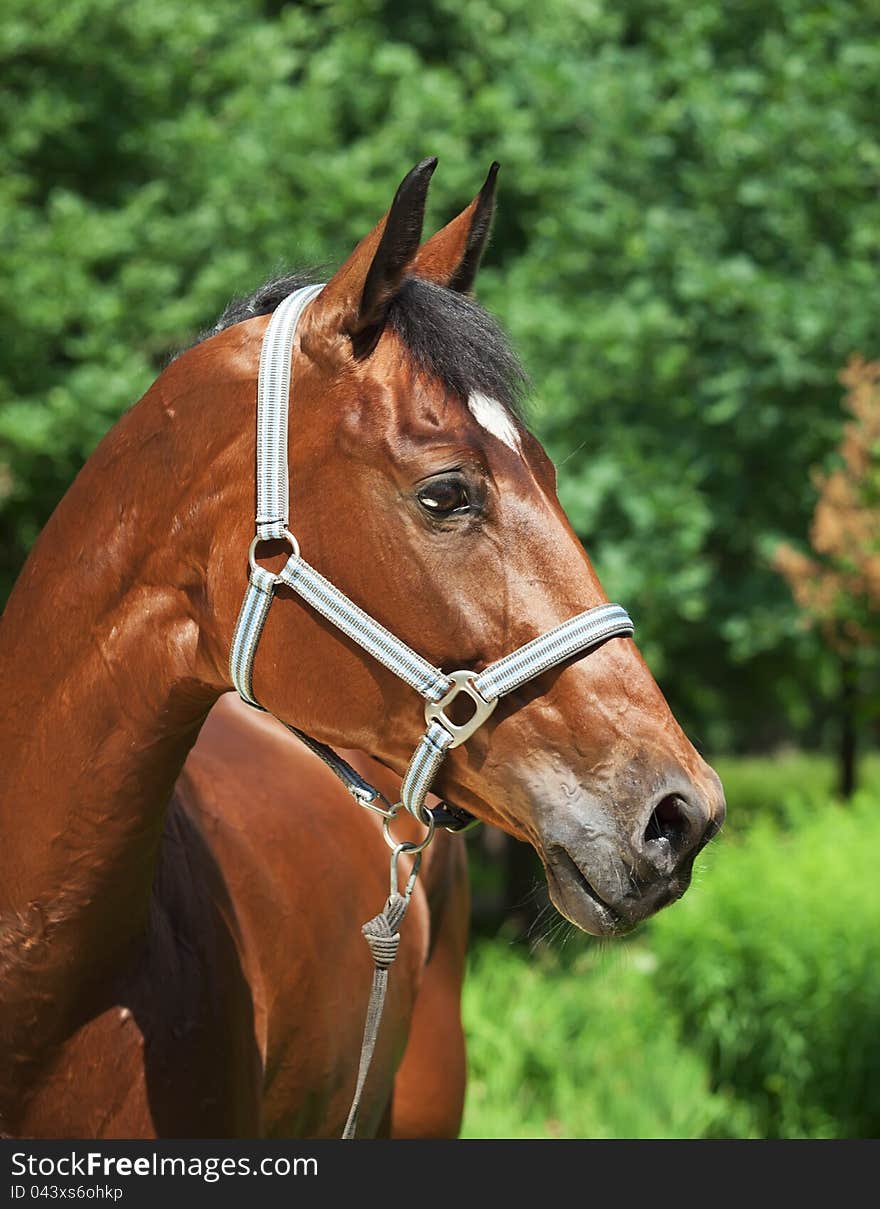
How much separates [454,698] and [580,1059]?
474cm

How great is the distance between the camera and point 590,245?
720cm

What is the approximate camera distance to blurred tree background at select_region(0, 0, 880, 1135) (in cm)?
614

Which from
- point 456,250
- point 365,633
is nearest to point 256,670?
point 365,633

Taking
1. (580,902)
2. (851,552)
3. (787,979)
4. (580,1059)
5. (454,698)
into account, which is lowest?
(580,1059)

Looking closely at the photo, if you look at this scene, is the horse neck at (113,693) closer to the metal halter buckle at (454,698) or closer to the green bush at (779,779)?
the metal halter buckle at (454,698)

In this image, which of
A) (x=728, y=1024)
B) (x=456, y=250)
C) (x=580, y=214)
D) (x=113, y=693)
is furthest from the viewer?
(x=580, y=214)

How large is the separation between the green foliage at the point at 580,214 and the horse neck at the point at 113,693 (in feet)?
13.8

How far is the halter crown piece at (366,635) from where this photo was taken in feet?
5.88

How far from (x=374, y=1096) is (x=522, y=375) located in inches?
72.0

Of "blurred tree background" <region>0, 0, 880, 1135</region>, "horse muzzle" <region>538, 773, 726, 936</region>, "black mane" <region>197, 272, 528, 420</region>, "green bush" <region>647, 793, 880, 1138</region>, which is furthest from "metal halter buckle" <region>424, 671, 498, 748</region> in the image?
"blurred tree background" <region>0, 0, 880, 1135</region>

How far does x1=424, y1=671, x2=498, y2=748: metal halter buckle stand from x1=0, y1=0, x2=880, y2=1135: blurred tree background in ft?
14.5

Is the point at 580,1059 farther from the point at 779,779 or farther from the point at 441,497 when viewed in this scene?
the point at 779,779

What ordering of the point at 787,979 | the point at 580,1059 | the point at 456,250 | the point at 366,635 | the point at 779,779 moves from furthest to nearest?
the point at 779,779
the point at 580,1059
the point at 787,979
the point at 456,250
the point at 366,635

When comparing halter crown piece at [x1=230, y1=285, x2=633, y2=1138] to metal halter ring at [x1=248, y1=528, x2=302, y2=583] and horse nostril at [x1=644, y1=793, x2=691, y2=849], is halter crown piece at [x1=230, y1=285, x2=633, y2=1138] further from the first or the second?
horse nostril at [x1=644, y1=793, x2=691, y2=849]
